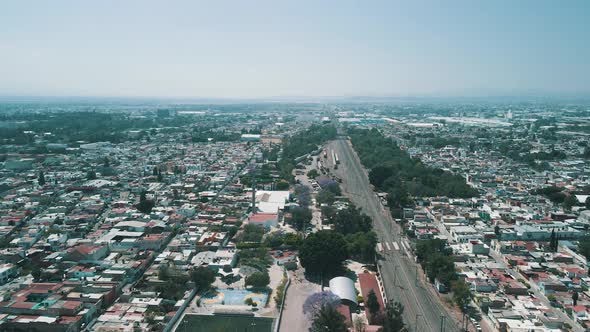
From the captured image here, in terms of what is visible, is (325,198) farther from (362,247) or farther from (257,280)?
(257,280)

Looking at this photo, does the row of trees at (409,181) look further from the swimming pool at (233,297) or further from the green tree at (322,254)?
the swimming pool at (233,297)

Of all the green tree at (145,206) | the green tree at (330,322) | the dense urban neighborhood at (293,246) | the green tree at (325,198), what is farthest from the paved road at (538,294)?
the green tree at (145,206)

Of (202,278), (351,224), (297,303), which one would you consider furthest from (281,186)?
(297,303)

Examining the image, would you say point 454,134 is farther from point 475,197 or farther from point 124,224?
point 124,224

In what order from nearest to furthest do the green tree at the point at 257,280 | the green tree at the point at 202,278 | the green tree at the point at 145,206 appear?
the green tree at the point at 202,278, the green tree at the point at 257,280, the green tree at the point at 145,206

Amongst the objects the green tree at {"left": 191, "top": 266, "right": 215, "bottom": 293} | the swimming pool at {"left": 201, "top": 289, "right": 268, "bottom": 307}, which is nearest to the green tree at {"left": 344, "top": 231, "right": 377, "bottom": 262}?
the swimming pool at {"left": 201, "top": 289, "right": 268, "bottom": 307}
